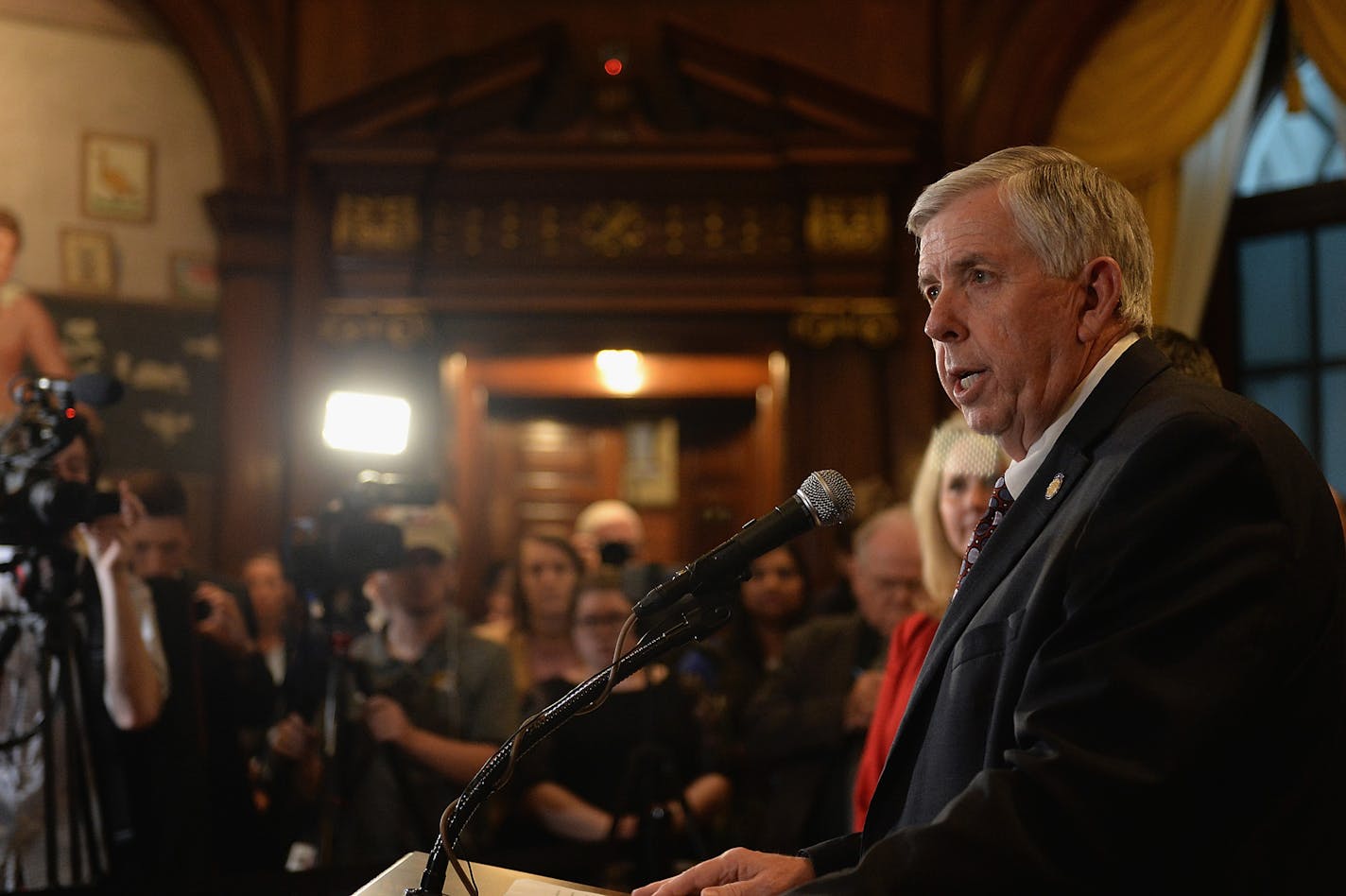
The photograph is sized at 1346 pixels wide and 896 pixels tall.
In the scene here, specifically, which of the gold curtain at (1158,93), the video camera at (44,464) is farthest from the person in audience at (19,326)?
the gold curtain at (1158,93)

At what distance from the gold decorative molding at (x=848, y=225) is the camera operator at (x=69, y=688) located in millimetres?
3790

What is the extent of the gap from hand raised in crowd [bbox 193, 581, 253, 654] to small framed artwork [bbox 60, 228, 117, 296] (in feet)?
9.37

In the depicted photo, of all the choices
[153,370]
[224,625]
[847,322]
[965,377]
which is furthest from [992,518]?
[153,370]

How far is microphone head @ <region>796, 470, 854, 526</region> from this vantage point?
157cm

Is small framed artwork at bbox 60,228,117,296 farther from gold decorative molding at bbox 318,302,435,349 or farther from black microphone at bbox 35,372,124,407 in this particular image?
black microphone at bbox 35,372,124,407

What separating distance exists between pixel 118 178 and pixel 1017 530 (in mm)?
5653

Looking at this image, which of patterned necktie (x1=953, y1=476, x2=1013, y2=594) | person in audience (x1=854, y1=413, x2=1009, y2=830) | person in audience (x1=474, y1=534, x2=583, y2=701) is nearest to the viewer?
patterned necktie (x1=953, y1=476, x2=1013, y2=594)

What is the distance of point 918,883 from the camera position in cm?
126

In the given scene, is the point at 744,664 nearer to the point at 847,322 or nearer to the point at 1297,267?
the point at 847,322

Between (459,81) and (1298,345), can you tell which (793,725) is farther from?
(459,81)

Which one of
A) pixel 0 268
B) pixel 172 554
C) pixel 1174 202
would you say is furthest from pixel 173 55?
pixel 1174 202

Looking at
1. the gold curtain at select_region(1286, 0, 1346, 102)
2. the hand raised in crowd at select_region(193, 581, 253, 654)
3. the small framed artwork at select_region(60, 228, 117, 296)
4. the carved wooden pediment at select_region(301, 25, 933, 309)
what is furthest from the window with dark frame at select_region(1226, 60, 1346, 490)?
the small framed artwork at select_region(60, 228, 117, 296)

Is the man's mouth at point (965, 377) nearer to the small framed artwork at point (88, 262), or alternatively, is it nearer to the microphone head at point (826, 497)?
the microphone head at point (826, 497)

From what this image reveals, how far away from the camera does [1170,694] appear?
1.22 m
